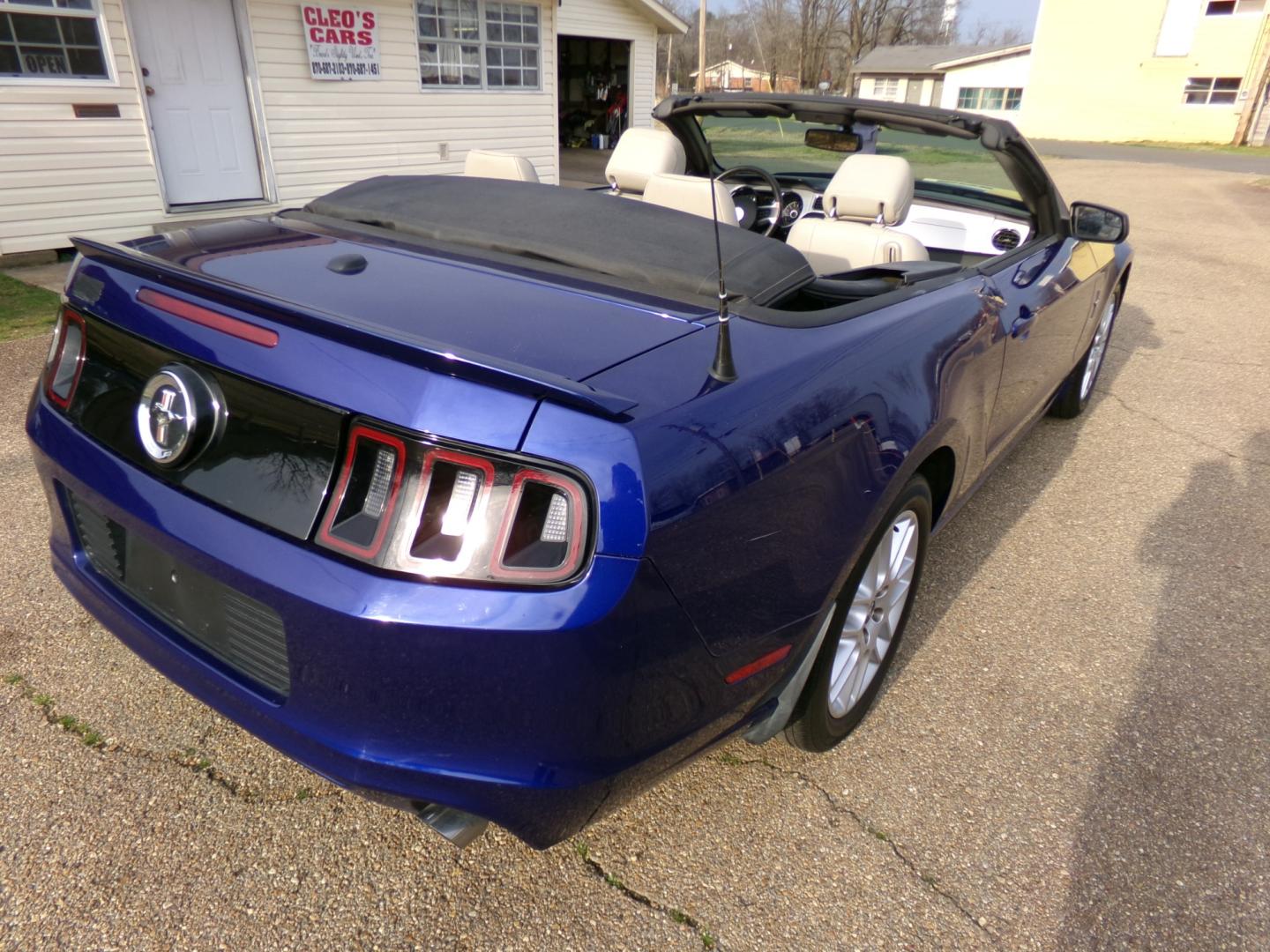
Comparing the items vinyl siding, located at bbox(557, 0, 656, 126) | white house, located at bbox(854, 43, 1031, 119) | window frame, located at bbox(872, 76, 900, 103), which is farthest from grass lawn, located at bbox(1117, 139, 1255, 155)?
vinyl siding, located at bbox(557, 0, 656, 126)

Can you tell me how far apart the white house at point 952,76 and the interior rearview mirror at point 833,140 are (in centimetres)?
4265

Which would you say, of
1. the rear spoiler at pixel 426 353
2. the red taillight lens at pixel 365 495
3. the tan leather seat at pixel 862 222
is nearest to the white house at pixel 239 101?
the tan leather seat at pixel 862 222

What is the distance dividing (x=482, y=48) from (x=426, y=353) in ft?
39.8

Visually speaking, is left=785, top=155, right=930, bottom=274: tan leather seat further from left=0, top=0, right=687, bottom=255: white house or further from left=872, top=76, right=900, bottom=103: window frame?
left=872, top=76, right=900, bottom=103: window frame

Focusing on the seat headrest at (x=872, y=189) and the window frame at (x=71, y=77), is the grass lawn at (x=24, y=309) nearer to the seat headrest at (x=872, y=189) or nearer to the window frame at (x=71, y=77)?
the window frame at (x=71, y=77)

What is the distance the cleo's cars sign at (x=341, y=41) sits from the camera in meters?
9.70

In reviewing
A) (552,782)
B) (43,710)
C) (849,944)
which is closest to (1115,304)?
(849,944)

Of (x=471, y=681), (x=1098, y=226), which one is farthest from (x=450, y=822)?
(x=1098, y=226)

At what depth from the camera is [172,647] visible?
1.74 metres

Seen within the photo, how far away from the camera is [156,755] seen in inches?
85.4

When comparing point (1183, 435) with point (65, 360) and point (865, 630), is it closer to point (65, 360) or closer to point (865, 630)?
point (865, 630)

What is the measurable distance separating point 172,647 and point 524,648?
0.86 meters

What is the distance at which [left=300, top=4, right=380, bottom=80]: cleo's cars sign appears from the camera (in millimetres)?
9695

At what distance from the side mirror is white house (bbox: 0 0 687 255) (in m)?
8.52
